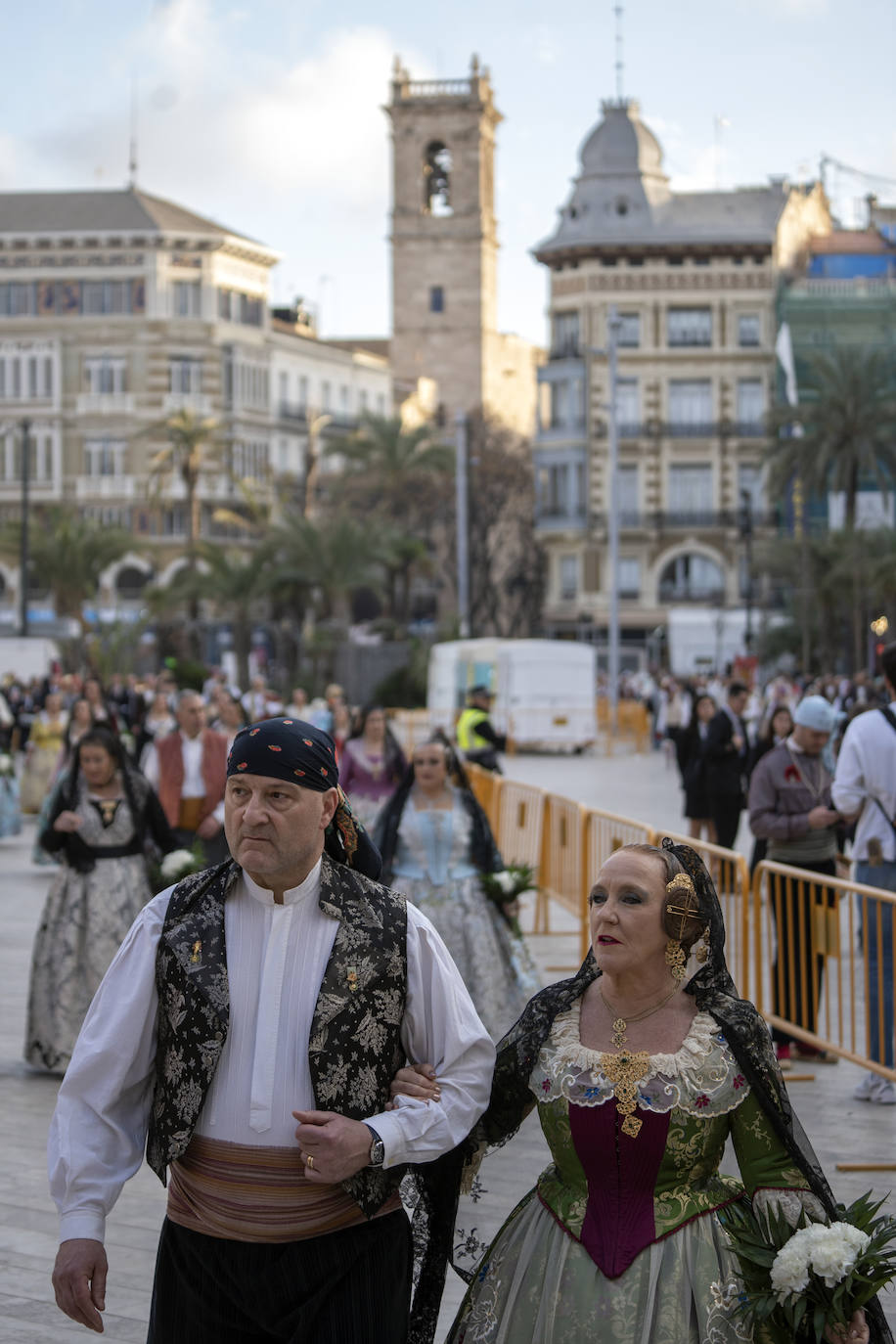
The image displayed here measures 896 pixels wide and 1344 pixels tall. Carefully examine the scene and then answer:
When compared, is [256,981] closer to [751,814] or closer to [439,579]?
[751,814]

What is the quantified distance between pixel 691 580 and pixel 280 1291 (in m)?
67.6

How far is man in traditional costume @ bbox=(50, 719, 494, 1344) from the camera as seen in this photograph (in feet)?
11.2

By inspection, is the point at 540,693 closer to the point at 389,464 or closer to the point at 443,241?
the point at 389,464

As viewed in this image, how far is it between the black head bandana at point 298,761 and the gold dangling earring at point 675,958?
2.19 feet

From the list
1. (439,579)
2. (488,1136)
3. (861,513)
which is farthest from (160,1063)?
(439,579)

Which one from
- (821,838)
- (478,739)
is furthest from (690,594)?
(821,838)

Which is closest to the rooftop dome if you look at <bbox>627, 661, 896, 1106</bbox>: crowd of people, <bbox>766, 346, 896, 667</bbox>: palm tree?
<bbox>766, 346, 896, 667</bbox>: palm tree

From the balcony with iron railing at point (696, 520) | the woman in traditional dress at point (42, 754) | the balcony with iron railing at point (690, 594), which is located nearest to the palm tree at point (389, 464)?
the balcony with iron railing at point (696, 520)

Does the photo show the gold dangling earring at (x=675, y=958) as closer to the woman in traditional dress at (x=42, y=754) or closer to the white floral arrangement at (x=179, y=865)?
the white floral arrangement at (x=179, y=865)

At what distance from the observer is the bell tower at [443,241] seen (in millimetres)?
86312

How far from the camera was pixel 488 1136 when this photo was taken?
12.1ft

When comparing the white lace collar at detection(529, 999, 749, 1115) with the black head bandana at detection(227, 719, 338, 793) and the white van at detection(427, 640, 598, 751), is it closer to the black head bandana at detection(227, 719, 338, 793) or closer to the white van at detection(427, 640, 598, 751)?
the black head bandana at detection(227, 719, 338, 793)

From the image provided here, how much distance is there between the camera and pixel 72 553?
5441cm

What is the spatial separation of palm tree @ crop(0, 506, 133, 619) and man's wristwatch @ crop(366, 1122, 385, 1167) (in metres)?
50.9
